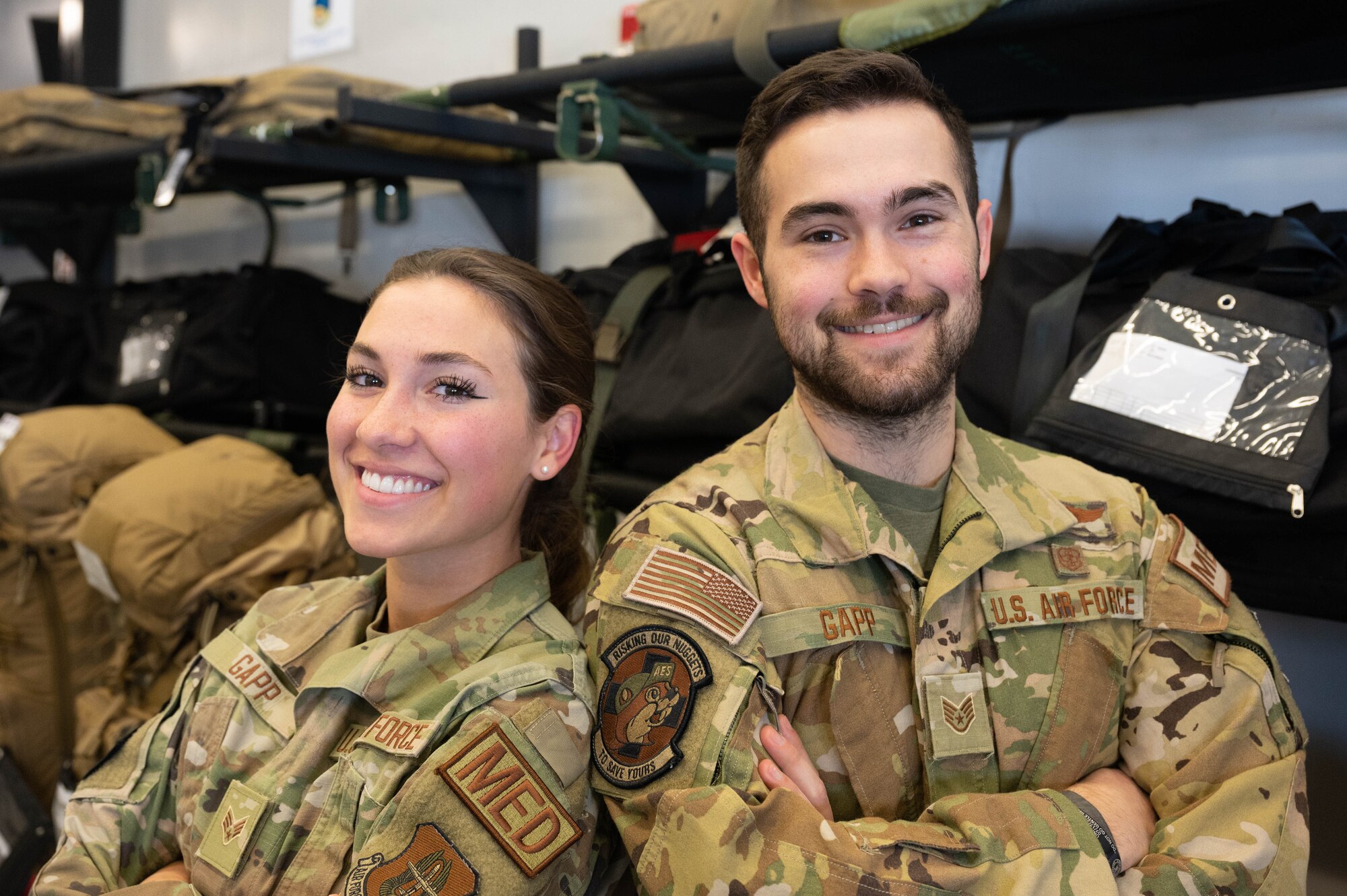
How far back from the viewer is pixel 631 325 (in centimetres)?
146

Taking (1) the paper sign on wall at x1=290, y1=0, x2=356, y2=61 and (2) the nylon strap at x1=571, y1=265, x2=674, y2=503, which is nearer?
(2) the nylon strap at x1=571, y1=265, x2=674, y2=503

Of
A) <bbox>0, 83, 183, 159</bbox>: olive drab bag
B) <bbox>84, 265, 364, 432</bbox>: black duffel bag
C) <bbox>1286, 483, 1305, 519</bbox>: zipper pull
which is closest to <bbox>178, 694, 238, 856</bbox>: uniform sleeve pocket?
<bbox>1286, 483, 1305, 519</bbox>: zipper pull

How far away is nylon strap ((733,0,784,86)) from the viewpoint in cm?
119

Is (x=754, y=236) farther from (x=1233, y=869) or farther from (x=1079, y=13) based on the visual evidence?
(x=1233, y=869)

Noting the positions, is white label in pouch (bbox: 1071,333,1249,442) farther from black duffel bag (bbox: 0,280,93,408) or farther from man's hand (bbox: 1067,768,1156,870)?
black duffel bag (bbox: 0,280,93,408)

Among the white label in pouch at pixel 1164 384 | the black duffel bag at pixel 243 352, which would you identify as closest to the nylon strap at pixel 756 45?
the white label in pouch at pixel 1164 384

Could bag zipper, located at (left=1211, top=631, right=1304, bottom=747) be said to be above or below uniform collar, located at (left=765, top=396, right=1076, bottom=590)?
below

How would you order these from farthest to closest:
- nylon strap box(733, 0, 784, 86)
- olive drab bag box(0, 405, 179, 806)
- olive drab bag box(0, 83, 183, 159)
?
olive drab bag box(0, 83, 183, 159), olive drab bag box(0, 405, 179, 806), nylon strap box(733, 0, 784, 86)

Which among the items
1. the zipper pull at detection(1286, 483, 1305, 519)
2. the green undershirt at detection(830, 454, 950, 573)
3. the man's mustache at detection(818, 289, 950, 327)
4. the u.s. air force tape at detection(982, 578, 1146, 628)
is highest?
the man's mustache at detection(818, 289, 950, 327)

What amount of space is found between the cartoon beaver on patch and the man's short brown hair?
430 millimetres

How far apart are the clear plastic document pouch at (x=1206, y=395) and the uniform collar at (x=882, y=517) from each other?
11 cm

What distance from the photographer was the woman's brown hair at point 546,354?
→ 1.04 metres

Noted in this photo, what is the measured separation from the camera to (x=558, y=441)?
106 centimetres

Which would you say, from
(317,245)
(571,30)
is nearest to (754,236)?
(571,30)
